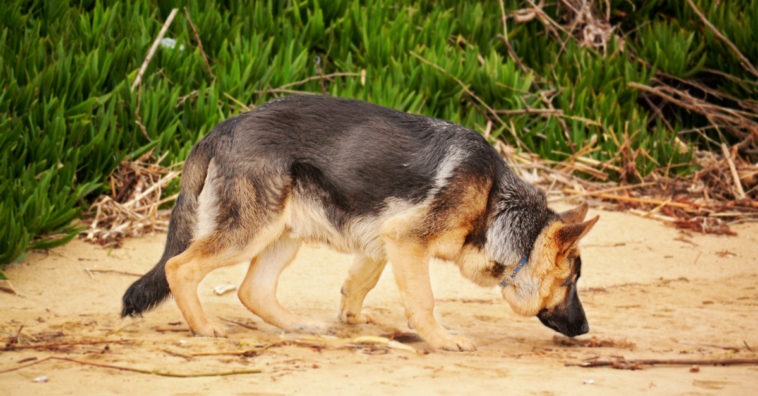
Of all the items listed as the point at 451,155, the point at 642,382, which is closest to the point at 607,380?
the point at 642,382

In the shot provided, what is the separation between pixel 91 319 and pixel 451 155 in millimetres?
2291

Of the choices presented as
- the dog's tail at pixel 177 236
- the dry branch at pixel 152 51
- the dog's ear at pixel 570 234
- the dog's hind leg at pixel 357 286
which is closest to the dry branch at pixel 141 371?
the dog's tail at pixel 177 236

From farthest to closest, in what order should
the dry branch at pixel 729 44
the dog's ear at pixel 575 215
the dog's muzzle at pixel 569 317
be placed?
the dry branch at pixel 729 44
the dog's ear at pixel 575 215
the dog's muzzle at pixel 569 317

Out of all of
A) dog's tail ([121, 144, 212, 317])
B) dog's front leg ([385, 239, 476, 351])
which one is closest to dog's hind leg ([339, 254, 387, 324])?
dog's front leg ([385, 239, 476, 351])

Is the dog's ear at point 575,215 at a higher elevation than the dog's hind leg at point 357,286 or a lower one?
higher

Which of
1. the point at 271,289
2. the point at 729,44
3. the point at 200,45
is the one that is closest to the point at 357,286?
the point at 271,289

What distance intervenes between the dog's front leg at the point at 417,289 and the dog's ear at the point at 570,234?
0.77m

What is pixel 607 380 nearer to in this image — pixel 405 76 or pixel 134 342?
pixel 134 342

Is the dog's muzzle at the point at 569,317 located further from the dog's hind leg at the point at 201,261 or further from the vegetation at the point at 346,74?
the vegetation at the point at 346,74

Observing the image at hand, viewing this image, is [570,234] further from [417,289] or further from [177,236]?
[177,236]

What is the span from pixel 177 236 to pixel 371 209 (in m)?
1.14

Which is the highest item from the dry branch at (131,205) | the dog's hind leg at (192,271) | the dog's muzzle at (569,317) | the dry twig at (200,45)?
the dry twig at (200,45)

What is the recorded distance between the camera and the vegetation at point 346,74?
6398mm

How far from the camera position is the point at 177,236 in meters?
4.66
